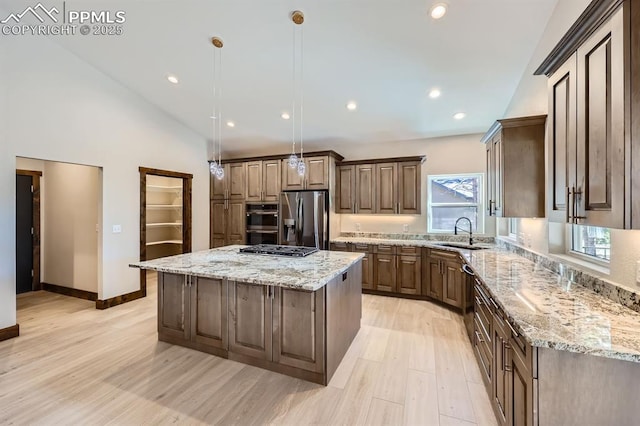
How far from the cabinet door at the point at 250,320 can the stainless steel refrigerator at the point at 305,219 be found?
2.31 metres

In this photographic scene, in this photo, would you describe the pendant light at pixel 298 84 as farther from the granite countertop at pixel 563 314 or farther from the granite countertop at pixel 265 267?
the granite countertop at pixel 563 314

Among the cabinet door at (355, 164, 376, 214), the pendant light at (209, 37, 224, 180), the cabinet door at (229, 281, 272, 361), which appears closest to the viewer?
the cabinet door at (229, 281, 272, 361)

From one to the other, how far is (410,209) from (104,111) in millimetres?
4977

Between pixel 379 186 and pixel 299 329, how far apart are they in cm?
315

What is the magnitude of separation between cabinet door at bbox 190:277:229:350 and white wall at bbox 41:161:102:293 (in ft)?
8.31

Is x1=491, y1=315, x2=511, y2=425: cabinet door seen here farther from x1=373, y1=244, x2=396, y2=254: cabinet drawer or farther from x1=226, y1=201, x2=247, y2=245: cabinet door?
x1=226, y1=201, x2=247, y2=245: cabinet door

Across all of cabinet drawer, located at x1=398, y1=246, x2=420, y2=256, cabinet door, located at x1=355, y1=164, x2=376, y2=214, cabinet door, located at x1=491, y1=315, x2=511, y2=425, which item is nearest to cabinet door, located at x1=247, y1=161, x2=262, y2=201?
cabinet door, located at x1=355, y1=164, x2=376, y2=214

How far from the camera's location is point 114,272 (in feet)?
13.8

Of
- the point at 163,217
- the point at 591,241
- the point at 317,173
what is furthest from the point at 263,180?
the point at 591,241

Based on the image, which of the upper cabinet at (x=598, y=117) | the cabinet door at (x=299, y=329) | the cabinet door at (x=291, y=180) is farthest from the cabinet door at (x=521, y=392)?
the cabinet door at (x=291, y=180)

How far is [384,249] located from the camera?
455 centimetres

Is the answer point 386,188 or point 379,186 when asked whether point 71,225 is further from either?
point 386,188

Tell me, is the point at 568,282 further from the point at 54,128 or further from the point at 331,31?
the point at 54,128

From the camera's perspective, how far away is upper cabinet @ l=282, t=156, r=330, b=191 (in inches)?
190
